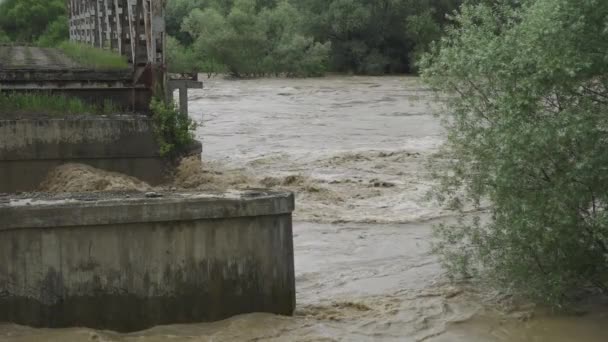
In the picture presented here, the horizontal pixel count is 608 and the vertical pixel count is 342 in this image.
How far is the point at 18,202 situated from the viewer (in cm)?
946

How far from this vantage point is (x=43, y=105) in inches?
673

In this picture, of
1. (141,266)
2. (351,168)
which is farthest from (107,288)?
(351,168)

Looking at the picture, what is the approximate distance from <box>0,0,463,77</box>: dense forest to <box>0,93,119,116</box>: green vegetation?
34.6 meters

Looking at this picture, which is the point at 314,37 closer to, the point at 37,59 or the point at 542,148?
the point at 37,59

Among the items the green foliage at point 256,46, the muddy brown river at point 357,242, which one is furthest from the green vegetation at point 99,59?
the green foliage at point 256,46

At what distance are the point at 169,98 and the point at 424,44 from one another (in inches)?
1423

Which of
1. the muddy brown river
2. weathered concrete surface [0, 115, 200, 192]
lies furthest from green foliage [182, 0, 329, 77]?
weathered concrete surface [0, 115, 200, 192]

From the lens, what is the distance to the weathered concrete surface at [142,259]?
365 inches

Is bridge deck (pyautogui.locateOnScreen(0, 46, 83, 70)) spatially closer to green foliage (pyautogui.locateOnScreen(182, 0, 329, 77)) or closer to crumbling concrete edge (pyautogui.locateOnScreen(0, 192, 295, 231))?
crumbling concrete edge (pyautogui.locateOnScreen(0, 192, 295, 231))

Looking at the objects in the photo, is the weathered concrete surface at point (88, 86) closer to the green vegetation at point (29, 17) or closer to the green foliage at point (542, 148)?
the green foliage at point (542, 148)

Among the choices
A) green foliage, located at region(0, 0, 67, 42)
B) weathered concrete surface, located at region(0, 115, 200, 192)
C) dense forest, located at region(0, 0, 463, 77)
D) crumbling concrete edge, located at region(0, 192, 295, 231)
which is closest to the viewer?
crumbling concrete edge, located at region(0, 192, 295, 231)

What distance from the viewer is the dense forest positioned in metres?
53.3

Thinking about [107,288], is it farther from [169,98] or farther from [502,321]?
[169,98]

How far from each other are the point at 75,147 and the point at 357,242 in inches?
196
